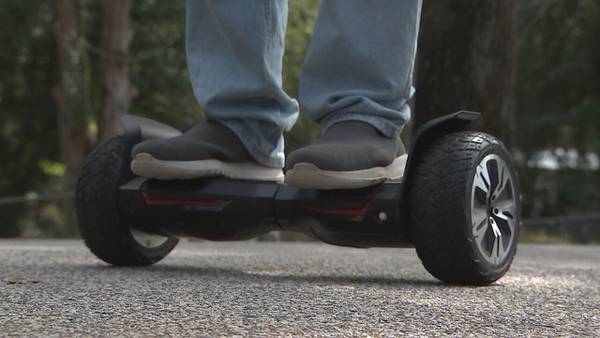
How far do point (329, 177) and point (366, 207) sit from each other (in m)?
0.14

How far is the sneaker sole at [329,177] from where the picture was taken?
7.16 ft

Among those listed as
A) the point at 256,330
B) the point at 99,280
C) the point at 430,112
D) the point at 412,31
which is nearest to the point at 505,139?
the point at 430,112

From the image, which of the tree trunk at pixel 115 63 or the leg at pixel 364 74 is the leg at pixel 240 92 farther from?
the tree trunk at pixel 115 63

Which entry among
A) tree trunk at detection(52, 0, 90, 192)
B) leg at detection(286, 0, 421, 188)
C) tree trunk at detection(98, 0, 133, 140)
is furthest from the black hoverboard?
tree trunk at detection(52, 0, 90, 192)

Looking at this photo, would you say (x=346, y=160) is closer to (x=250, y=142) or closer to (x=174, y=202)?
(x=250, y=142)

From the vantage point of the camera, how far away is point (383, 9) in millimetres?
2404

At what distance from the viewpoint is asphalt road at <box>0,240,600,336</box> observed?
154cm

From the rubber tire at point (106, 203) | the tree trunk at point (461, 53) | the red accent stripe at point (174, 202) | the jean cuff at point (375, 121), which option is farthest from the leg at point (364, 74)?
the tree trunk at point (461, 53)

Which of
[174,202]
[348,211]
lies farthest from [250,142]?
[348,211]

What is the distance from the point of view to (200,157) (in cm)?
238

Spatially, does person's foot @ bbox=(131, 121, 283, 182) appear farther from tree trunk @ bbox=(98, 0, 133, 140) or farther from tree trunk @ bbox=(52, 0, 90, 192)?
tree trunk @ bbox=(52, 0, 90, 192)

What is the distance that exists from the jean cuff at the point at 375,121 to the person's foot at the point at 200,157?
21cm

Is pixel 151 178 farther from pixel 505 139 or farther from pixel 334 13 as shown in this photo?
pixel 505 139

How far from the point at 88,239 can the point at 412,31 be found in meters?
1.01
